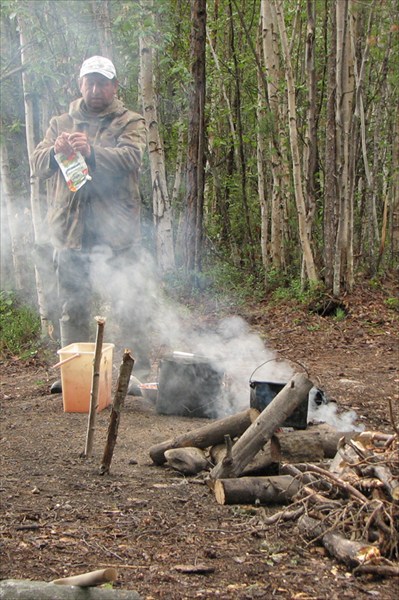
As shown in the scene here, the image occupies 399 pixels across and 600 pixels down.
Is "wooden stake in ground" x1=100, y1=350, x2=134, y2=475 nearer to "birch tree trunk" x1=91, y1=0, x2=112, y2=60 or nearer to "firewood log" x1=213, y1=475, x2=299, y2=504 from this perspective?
"firewood log" x1=213, y1=475, x2=299, y2=504

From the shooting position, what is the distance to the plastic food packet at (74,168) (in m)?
5.41

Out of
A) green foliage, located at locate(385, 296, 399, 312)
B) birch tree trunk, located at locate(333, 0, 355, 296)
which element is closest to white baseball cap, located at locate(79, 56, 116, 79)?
birch tree trunk, located at locate(333, 0, 355, 296)

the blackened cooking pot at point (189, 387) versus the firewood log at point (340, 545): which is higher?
the firewood log at point (340, 545)

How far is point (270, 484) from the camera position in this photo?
3447 mm

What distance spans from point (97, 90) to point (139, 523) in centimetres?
369

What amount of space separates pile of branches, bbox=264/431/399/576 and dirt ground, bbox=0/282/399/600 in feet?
0.20

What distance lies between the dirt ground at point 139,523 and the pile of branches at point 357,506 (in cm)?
6

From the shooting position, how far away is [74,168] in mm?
5438

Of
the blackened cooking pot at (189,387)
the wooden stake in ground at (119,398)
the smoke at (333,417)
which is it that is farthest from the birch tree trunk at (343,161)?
the wooden stake in ground at (119,398)

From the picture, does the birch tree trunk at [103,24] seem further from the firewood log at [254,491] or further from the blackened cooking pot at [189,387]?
the firewood log at [254,491]

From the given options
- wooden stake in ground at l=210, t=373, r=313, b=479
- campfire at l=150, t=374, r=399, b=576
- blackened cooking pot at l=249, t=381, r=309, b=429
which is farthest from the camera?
blackened cooking pot at l=249, t=381, r=309, b=429

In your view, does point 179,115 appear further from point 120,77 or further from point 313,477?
point 313,477

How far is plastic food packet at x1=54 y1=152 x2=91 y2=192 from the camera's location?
17.7 feet

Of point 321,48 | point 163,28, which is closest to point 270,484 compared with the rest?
point 163,28
